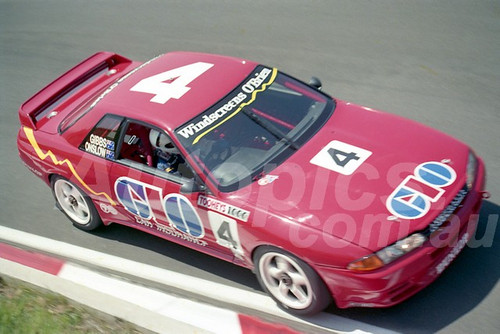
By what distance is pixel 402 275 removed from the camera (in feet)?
13.6

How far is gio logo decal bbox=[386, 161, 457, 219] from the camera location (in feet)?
14.2

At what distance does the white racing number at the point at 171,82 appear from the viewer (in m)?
5.34

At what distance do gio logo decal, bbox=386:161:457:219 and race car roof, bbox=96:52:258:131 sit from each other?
167 cm

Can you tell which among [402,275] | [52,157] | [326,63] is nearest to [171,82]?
[52,157]

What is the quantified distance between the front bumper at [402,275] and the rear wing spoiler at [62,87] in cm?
348

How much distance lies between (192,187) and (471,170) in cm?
210

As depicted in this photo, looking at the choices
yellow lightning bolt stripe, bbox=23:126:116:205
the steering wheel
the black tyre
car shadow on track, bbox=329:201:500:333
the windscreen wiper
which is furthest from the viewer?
the black tyre

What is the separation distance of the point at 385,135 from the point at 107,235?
2727mm

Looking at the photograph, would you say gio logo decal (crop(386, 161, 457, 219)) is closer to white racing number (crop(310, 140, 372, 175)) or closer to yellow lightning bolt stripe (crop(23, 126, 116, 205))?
white racing number (crop(310, 140, 372, 175))

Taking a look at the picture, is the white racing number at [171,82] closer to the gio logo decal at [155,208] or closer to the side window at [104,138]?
Answer: the side window at [104,138]

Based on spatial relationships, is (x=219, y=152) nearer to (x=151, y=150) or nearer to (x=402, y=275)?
(x=151, y=150)

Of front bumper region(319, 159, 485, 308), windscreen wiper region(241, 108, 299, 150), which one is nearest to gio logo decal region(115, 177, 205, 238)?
windscreen wiper region(241, 108, 299, 150)

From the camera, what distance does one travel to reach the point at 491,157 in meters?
6.19

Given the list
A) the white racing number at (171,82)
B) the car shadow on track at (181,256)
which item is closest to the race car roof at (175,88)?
the white racing number at (171,82)
